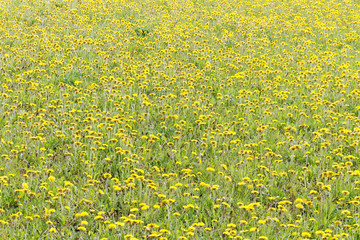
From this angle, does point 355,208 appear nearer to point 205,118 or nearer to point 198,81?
point 205,118

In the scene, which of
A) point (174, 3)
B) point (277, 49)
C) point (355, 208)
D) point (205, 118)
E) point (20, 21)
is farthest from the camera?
point (174, 3)

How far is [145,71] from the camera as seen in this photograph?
8.18m

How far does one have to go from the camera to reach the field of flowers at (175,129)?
4691mm

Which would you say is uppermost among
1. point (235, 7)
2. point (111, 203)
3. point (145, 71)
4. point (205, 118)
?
point (235, 7)

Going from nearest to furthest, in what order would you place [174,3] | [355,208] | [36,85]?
[355,208]
[36,85]
[174,3]

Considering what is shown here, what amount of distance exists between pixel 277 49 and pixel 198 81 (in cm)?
308

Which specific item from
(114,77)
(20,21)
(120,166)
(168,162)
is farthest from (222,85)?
(20,21)

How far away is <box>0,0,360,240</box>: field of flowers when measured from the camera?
469 cm

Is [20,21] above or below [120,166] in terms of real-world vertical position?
above

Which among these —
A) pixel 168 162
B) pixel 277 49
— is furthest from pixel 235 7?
pixel 168 162

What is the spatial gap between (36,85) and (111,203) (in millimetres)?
3534

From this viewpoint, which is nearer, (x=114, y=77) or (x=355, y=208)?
(x=355, y=208)

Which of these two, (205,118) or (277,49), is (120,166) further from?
(277,49)

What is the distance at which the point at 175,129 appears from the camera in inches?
260
